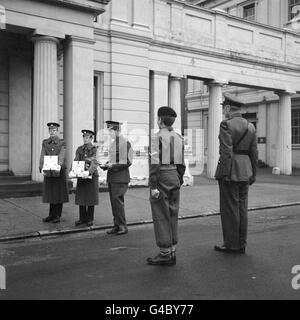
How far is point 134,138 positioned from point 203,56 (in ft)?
16.4

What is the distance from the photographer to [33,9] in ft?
35.9

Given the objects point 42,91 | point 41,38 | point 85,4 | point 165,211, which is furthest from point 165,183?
point 85,4

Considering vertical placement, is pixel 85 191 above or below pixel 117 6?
below

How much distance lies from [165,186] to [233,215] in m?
1.24

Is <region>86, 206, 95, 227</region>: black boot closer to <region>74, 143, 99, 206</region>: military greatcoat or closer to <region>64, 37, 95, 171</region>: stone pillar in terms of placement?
<region>74, 143, 99, 206</region>: military greatcoat

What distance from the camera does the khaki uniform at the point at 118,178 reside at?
7.54 m

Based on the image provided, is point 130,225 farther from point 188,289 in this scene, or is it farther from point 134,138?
point 134,138

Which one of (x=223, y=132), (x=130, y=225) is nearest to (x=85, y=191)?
(x=130, y=225)

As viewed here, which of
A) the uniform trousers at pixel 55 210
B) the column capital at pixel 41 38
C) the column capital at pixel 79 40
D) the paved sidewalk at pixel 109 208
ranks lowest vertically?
the paved sidewalk at pixel 109 208

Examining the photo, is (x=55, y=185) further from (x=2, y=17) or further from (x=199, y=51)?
(x=199, y=51)

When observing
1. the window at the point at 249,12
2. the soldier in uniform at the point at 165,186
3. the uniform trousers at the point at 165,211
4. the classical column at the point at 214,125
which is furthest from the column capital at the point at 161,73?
the window at the point at 249,12

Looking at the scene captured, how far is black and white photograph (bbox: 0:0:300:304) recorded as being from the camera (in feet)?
16.3

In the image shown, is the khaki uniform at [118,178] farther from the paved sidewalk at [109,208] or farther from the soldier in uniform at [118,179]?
the paved sidewalk at [109,208]

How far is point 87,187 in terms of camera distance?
7.96 m
